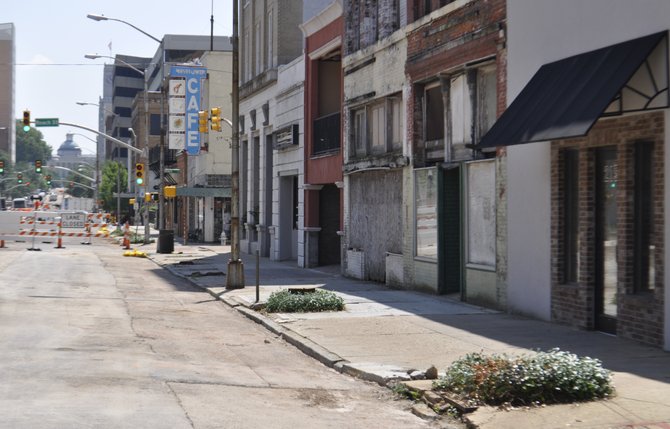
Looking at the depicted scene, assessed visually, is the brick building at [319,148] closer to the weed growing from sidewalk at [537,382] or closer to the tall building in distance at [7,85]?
the weed growing from sidewalk at [537,382]

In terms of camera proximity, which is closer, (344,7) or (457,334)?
(457,334)

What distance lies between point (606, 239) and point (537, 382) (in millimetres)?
→ 5527

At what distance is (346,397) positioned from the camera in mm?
9719

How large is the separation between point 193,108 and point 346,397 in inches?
1611

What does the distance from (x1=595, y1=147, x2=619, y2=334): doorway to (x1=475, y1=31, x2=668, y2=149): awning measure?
3.29ft

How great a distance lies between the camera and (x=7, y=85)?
185375mm

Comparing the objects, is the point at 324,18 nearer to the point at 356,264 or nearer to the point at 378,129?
the point at 378,129

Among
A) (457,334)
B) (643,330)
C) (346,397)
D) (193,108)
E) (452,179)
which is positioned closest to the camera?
(346,397)

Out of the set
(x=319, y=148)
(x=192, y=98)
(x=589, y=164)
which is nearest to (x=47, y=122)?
(x=192, y=98)

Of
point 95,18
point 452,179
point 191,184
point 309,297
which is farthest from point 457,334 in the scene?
point 191,184

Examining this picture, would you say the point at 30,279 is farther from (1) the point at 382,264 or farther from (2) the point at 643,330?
(2) the point at 643,330

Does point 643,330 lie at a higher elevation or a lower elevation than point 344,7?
lower

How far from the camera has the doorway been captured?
1341 cm

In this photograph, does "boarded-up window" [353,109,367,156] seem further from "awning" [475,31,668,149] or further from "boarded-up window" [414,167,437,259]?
"awning" [475,31,668,149]
